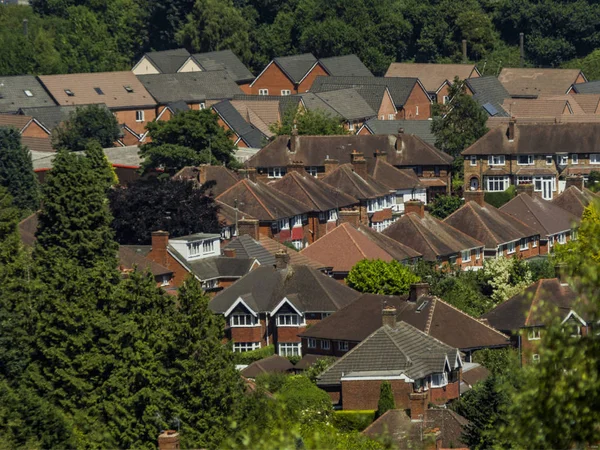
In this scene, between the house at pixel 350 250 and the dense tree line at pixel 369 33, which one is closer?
the house at pixel 350 250

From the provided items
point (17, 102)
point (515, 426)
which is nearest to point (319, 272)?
point (515, 426)

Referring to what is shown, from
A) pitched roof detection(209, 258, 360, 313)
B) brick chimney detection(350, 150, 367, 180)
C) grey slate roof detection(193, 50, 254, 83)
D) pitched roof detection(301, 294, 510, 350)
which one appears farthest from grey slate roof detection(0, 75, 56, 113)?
pitched roof detection(301, 294, 510, 350)

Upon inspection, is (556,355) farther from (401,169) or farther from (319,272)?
(401,169)

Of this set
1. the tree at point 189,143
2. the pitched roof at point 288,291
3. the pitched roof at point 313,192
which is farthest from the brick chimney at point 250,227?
the tree at point 189,143

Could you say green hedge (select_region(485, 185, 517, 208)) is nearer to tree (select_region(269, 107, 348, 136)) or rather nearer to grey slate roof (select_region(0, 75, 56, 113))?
tree (select_region(269, 107, 348, 136))

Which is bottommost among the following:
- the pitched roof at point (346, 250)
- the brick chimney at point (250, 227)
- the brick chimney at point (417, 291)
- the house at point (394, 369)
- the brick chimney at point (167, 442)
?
the brick chimney at point (167, 442)

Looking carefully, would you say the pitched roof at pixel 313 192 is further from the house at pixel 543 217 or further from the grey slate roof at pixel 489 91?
the grey slate roof at pixel 489 91
